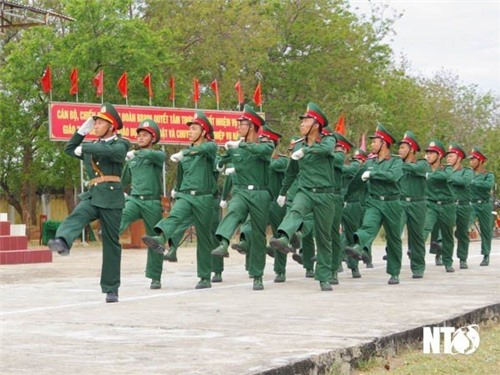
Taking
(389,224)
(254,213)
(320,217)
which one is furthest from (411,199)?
(254,213)

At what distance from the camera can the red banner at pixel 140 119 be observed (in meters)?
27.9

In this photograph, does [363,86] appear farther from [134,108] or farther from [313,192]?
[313,192]

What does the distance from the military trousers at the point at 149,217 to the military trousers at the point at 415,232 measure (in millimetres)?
3489

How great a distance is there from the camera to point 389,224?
46.1ft

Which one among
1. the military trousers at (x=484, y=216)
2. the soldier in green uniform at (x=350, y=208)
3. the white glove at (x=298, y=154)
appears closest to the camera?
the white glove at (x=298, y=154)

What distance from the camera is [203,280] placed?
13242mm

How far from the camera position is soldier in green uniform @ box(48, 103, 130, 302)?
36.5 feet

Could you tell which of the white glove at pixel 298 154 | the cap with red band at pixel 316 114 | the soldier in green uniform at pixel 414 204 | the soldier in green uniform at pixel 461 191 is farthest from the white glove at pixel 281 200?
the soldier in green uniform at pixel 461 191

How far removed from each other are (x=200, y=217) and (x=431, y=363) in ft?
19.5

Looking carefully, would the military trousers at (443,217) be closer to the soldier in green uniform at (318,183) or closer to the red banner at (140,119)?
the soldier in green uniform at (318,183)

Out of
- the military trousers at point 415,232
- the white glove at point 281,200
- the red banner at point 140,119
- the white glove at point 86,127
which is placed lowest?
the military trousers at point 415,232

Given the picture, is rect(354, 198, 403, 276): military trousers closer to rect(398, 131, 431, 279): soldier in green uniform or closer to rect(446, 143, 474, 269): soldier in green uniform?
rect(398, 131, 431, 279): soldier in green uniform

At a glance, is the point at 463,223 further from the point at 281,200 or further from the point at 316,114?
the point at 316,114

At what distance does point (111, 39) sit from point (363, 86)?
47.2 ft
